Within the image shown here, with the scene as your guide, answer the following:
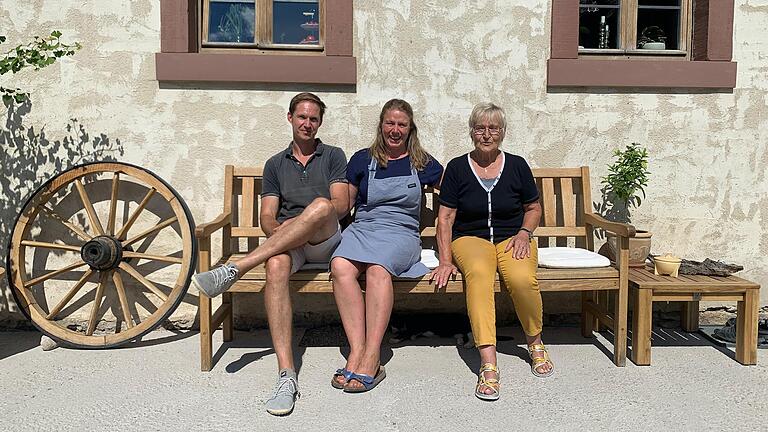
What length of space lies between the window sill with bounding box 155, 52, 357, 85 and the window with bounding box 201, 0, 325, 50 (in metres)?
0.19

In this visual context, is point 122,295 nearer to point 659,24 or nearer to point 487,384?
point 487,384

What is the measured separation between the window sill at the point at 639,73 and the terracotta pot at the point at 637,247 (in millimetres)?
976

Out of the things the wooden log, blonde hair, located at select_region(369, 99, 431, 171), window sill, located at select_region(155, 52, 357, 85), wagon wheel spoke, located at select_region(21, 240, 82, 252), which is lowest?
the wooden log

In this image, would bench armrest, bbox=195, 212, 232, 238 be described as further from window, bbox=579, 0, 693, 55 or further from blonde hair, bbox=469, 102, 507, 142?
window, bbox=579, 0, 693, 55

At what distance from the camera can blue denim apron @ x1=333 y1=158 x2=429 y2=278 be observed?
317cm

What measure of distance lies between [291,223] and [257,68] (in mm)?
1229

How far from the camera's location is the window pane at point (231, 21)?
13.1 ft

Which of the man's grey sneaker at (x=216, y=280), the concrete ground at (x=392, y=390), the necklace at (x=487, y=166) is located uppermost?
the necklace at (x=487, y=166)

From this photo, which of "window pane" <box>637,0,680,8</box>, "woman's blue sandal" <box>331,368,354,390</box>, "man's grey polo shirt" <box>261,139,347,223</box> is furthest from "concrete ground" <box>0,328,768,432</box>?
"window pane" <box>637,0,680,8</box>

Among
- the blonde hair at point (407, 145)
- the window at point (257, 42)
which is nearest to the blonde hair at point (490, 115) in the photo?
the blonde hair at point (407, 145)

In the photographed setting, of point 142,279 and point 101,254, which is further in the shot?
point 142,279

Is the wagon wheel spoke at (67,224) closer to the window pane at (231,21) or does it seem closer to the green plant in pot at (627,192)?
the window pane at (231,21)

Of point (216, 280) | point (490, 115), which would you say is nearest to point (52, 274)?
point (216, 280)

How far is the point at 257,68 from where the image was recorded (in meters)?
3.84
